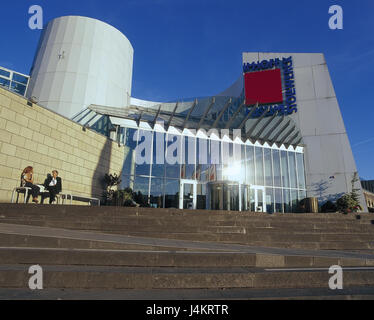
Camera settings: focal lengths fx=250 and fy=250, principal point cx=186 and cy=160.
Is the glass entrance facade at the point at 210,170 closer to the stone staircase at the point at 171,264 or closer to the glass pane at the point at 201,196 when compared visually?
the glass pane at the point at 201,196

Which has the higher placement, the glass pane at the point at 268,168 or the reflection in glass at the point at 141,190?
the glass pane at the point at 268,168

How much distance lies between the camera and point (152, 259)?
3984mm

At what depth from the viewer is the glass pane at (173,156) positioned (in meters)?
17.6

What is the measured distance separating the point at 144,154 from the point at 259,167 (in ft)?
32.3

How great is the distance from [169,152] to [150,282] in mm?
15117

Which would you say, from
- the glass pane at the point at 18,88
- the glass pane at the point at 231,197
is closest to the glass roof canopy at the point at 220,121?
the glass pane at the point at 231,197

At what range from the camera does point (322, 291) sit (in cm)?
320

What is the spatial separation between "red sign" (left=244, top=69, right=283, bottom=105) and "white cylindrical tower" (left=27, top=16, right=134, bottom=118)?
40.1ft

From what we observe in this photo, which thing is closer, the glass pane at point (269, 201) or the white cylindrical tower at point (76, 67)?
the glass pane at point (269, 201)

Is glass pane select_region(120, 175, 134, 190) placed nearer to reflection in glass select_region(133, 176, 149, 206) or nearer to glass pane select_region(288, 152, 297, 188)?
reflection in glass select_region(133, 176, 149, 206)

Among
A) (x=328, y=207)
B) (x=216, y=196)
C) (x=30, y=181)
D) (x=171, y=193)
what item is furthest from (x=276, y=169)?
(x=30, y=181)

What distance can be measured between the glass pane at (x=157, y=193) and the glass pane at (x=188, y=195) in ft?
5.15

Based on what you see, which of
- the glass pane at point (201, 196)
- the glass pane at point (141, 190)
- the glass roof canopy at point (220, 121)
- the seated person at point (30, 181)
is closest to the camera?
the seated person at point (30, 181)

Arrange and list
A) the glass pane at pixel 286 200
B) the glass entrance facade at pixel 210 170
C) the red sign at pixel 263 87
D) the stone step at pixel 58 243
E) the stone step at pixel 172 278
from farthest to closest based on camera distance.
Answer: the red sign at pixel 263 87
the glass pane at pixel 286 200
the glass entrance facade at pixel 210 170
the stone step at pixel 58 243
the stone step at pixel 172 278
